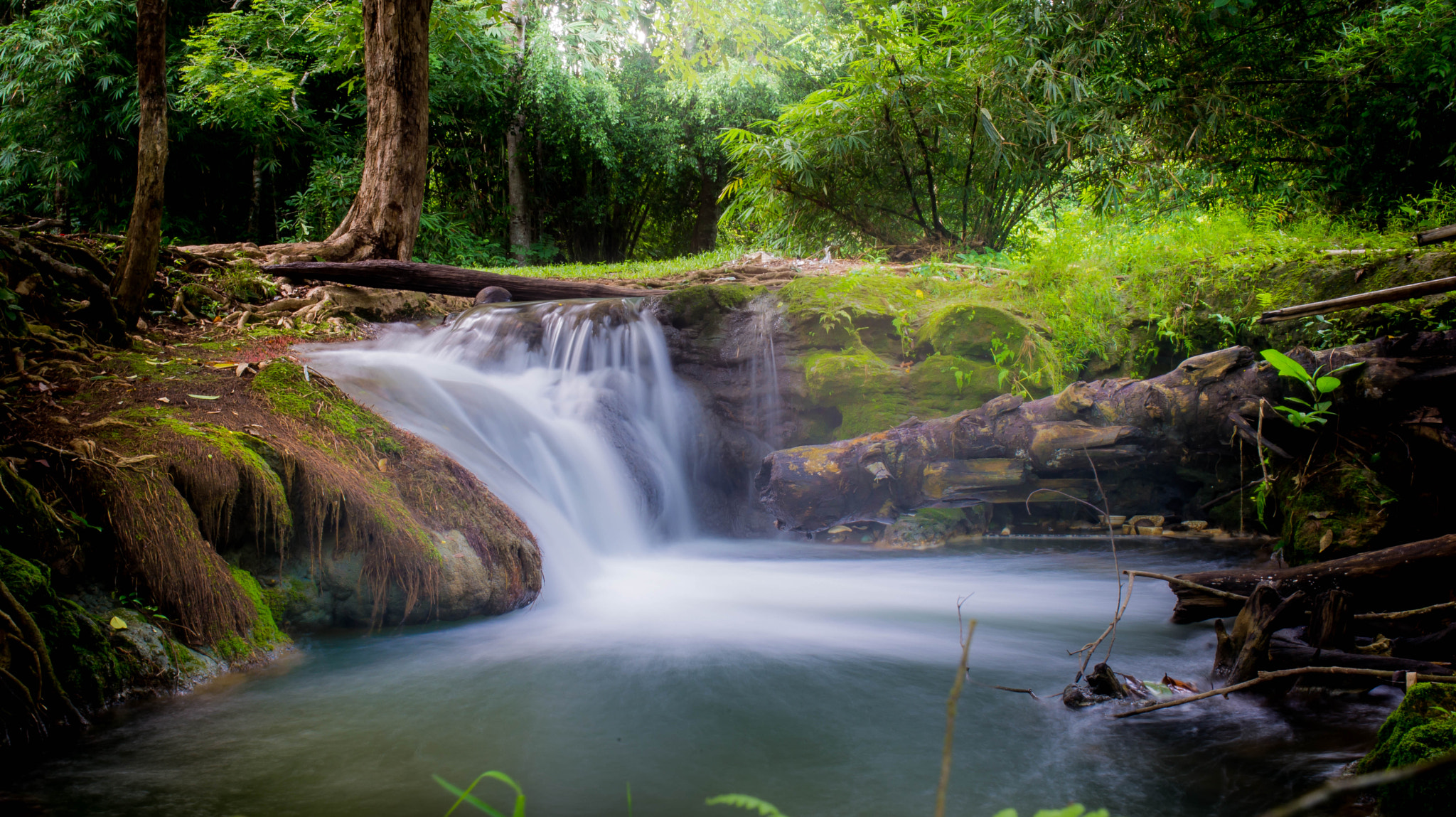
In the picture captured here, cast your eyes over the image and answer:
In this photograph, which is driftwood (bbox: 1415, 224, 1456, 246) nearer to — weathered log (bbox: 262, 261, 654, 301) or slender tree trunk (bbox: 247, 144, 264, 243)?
weathered log (bbox: 262, 261, 654, 301)

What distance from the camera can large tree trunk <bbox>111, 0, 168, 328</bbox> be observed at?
Result: 4.09 meters

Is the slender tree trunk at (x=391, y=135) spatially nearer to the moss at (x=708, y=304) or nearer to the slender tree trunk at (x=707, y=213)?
the moss at (x=708, y=304)

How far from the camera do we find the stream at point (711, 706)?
7.43ft

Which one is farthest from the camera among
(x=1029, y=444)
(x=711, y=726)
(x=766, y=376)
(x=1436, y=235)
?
(x=766, y=376)

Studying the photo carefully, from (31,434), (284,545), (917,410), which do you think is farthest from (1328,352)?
(31,434)

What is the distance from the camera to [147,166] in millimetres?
4383

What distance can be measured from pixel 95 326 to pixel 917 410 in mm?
5995

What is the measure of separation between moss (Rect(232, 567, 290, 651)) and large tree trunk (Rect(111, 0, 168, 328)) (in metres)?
2.37

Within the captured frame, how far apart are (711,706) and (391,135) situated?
848 centimetres

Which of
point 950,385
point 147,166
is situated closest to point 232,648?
point 147,166

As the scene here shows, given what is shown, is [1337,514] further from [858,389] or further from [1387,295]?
[858,389]

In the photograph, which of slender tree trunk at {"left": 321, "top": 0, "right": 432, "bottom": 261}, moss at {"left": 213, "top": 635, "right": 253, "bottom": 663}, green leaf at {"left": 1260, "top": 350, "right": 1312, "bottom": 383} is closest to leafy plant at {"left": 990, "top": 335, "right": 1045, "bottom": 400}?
green leaf at {"left": 1260, "top": 350, "right": 1312, "bottom": 383}

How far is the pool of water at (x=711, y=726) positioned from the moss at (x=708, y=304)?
352cm

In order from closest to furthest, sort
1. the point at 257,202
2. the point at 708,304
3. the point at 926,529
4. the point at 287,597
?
the point at 287,597
the point at 926,529
the point at 708,304
the point at 257,202
